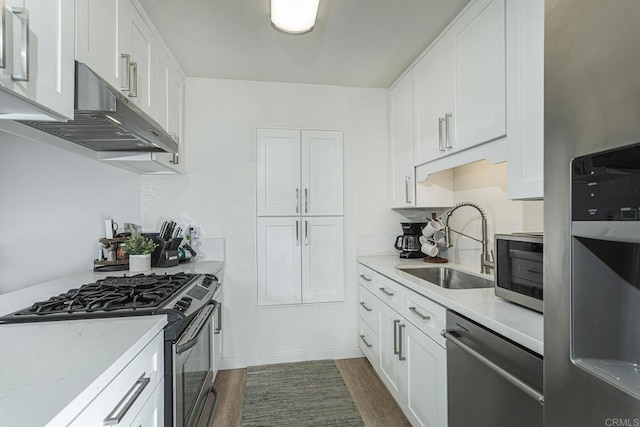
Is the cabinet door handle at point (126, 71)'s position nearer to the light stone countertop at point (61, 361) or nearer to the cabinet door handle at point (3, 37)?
the cabinet door handle at point (3, 37)

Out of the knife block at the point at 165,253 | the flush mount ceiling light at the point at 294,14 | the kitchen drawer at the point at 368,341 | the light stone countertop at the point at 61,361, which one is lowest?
the kitchen drawer at the point at 368,341

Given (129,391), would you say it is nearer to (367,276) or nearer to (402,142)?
(367,276)

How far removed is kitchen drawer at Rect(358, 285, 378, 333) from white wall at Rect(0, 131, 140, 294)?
6.83 feet

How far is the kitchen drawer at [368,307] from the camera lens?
7.69 feet

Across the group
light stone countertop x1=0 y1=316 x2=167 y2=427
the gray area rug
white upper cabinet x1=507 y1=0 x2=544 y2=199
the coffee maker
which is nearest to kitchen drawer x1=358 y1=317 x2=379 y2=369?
the gray area rug

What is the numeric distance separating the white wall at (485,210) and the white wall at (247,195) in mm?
829

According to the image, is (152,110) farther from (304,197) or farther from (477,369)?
(477,369)

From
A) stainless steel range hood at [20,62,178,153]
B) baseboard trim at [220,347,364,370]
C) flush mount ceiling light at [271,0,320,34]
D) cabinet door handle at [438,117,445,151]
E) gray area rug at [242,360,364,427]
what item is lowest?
gray area rug at [242,360,364,427]

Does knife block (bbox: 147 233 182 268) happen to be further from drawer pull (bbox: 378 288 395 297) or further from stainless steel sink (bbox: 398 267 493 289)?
stainless steel sink (bbox: 398 267 493 289)

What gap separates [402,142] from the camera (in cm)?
255

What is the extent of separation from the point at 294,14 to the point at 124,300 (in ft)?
5.10

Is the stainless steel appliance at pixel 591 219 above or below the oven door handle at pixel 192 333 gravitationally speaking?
above

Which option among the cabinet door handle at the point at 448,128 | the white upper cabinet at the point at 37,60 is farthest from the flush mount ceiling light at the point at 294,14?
the cabinet door handle at the point at 448,128

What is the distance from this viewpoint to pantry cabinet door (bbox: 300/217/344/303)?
271 cm
